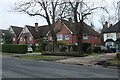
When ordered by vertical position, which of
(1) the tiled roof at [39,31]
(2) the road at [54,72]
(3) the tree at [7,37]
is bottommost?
(2) the road at [54,72]

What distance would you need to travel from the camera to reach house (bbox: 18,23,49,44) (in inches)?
1821

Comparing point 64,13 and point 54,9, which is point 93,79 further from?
point 54,9

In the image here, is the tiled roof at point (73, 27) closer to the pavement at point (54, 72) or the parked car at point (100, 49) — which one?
the parked car at point (100, 49)

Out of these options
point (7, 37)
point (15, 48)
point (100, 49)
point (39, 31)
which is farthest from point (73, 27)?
point (7, 37)

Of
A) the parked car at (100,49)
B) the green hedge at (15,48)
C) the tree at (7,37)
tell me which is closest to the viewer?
the green hedge at (15,48)

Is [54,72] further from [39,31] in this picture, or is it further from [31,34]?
[39,31]

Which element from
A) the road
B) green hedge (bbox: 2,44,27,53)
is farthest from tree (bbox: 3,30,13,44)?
the road

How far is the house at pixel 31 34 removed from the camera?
46259 millimetres

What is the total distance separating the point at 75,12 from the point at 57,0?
183 inches

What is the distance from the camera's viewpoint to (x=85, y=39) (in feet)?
134

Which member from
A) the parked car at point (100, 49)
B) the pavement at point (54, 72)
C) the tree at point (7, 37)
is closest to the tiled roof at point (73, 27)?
the parked car at point (100, 49)

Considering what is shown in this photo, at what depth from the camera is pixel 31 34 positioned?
46281 mm

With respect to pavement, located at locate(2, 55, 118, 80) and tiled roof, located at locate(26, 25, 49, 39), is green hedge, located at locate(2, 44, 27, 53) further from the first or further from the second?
pavement, located at locate(2, 55, 118, 80)

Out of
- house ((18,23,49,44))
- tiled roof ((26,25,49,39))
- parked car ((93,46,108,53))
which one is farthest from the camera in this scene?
tiled roof ((26,25,49,39))
